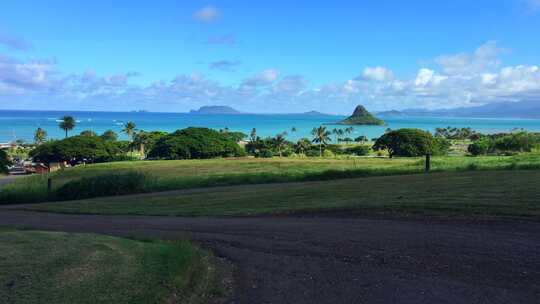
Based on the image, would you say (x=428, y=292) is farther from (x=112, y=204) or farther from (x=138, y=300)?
(x=112, y=204)

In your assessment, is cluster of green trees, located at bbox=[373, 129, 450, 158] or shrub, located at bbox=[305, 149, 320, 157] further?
shrub, located at bbox=[305, 149, 320, 157]

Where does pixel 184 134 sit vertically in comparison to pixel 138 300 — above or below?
above

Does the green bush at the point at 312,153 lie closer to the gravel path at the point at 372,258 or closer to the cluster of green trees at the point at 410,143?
the cluster of green trees at the point at 410,143

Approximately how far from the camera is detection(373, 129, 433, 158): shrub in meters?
71.8

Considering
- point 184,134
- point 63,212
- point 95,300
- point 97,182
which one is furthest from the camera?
point 184,134

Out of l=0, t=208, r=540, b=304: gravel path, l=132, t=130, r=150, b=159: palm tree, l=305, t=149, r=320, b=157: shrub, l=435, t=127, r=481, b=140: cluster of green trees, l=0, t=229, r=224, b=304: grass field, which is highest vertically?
l=435, t=127, r=481, b=140: cluster of green trees

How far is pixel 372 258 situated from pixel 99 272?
12.5 ft

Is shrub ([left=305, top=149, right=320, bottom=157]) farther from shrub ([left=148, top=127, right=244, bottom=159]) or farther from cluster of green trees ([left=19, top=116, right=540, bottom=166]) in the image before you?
shrub ([left=148, top=127, right=244, bottom=159])

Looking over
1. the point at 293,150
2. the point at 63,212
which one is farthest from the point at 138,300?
the point at 293,150

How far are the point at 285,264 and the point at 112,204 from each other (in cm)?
1225

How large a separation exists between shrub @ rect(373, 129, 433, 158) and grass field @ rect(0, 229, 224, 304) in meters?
68.0

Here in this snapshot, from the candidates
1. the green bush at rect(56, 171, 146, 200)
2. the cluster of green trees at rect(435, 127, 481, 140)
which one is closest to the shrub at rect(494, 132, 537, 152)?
the green bush at rect(56, 171, 146, 200)

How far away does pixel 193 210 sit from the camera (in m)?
14.5

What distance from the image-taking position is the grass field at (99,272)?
16.1ft
